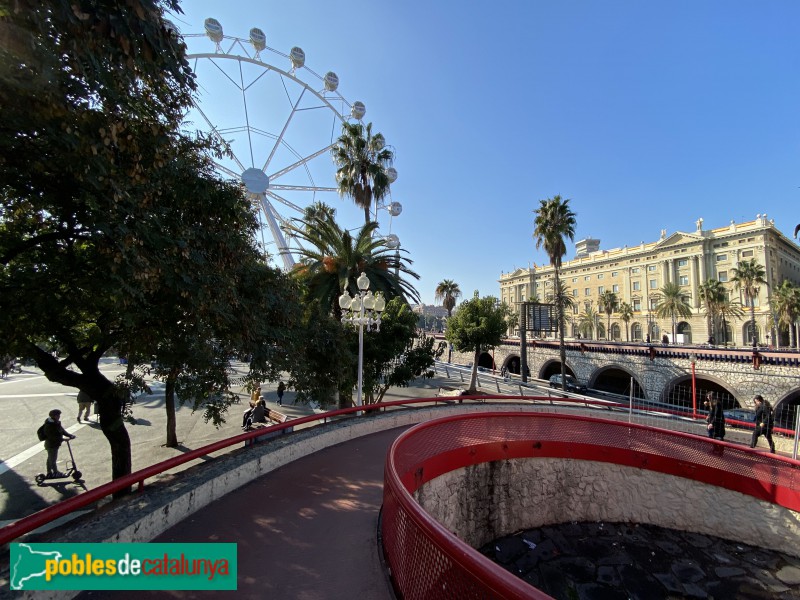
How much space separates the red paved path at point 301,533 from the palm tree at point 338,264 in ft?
28.9

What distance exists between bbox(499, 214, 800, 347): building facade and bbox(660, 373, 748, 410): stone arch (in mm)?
22682

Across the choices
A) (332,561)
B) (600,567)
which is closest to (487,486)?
(600,567)

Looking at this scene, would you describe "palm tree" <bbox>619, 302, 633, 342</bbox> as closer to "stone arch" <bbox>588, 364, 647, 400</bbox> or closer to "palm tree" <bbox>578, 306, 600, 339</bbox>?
"palm tree" <bbox>578, 306, 600, 339</bbox>

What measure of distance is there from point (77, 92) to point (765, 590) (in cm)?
1278

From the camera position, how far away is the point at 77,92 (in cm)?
365

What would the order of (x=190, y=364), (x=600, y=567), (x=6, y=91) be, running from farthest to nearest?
(x=600, y=567) < (x=190, y=364) < (x=6, y=91)

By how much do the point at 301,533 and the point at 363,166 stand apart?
59.5 ft

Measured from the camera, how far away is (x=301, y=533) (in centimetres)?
413

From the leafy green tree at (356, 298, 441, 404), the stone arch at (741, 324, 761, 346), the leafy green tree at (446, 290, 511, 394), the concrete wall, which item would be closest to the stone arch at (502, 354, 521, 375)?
the leafy green tree at (446, 290, 511, 394)

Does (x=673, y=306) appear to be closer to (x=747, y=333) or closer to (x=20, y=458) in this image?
(x=747, y=333)

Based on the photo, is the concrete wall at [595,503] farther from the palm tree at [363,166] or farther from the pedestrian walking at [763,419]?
the palm tree at [363,166]

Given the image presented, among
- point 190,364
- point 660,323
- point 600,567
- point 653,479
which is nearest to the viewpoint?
point 190,364

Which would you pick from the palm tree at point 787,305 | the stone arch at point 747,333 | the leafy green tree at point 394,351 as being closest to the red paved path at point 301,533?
the leafy green tree at point 394,351

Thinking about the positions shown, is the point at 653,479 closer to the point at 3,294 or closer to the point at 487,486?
the point at 487,486
